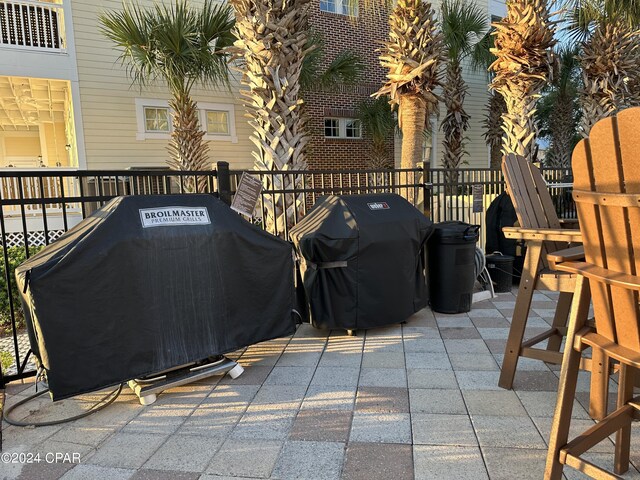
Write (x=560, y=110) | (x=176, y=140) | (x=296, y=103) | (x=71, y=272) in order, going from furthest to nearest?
(x=560, y=110)
(x=176, y=140)
(x=296, y=103)
(x=71, y=272)

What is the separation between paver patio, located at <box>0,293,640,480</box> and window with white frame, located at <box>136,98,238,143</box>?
9.27 m

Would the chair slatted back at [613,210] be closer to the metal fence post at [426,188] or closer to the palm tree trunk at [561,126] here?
the metal fence post at [426,188]

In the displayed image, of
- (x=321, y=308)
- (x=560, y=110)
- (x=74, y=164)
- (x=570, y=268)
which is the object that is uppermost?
(x=560, y=110)

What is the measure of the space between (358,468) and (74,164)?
11.6m

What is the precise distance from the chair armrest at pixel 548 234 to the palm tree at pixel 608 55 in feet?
24.2

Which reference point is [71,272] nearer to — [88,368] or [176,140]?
[88,368]

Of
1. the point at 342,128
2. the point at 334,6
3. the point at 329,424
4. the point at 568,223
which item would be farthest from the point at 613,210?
the point at 334,6

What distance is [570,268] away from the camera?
1866 mm

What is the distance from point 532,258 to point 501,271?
2.90 metres

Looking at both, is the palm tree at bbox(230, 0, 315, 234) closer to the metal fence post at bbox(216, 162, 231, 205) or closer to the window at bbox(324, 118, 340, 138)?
the metal fence post at bbox(216, 162, 231, 205)

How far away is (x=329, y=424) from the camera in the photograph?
2.51m

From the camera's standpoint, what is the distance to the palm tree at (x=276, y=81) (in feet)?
17.5

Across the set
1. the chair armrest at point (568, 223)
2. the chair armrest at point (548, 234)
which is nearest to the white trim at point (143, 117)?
the chair armrest at point (568, 223)

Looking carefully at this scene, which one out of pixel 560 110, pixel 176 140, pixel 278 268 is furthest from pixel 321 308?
pixel 560 110
